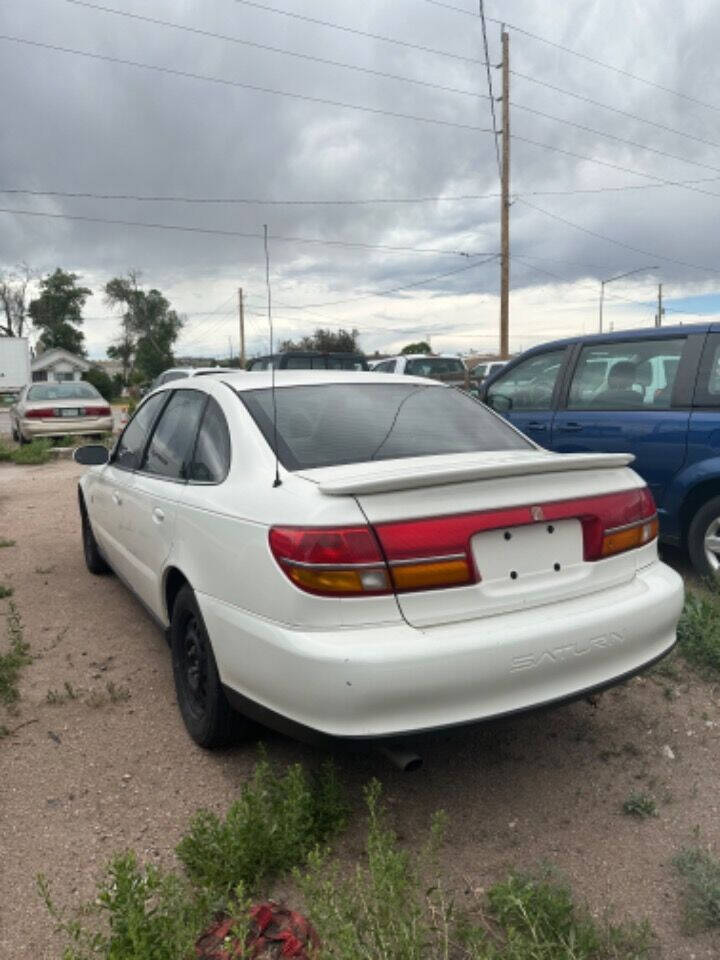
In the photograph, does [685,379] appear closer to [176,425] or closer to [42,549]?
[176,425]

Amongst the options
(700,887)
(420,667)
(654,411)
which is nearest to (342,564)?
(420,667)

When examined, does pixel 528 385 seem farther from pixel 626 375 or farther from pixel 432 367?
pixel 432 367

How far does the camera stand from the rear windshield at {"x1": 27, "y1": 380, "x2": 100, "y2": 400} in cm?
1566

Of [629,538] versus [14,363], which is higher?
[14,363]

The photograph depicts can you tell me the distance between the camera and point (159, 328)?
265 feet

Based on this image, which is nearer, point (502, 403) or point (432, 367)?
point (502, 403)

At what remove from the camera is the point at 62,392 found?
1586 cm

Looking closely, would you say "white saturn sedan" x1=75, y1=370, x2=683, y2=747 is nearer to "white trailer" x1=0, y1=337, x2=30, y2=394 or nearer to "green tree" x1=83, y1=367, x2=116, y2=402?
"white trailer" x1=0, y1=337, x2=30, y2=394

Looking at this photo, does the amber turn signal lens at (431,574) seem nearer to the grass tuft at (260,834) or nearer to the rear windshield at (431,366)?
the grass tuft at (260,834)

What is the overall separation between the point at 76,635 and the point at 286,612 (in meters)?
2.59

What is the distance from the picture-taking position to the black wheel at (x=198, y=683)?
2.89 meters

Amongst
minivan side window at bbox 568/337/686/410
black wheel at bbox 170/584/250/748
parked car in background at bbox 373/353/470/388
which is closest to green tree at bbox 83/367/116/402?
parked car in background at bbox 373/353/470/388

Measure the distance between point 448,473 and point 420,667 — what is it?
0.61 metres

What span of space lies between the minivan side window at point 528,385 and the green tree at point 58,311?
82.7m
